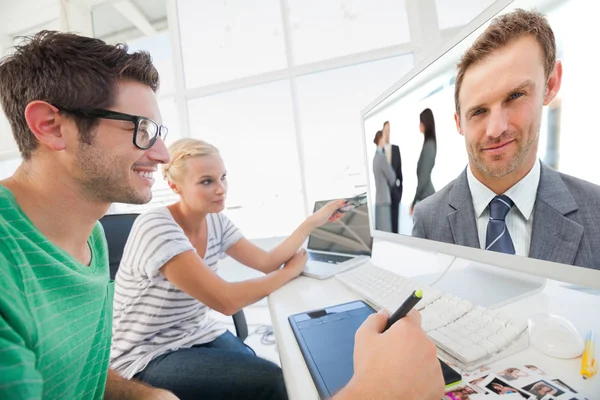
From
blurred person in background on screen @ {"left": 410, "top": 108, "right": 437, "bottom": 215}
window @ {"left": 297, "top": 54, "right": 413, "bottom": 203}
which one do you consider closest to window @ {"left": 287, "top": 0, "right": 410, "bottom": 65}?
window @ {"left": 297, "top": 54, "right": 413, "bottom": 203}

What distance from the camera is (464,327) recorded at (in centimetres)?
50

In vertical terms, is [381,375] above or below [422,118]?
below

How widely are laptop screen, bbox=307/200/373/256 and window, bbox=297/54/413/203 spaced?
114cm

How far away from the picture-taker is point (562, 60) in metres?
0.41

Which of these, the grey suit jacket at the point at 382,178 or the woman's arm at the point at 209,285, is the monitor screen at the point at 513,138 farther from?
the woman's arm at the point at 209,285

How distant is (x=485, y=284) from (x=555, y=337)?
27 cm

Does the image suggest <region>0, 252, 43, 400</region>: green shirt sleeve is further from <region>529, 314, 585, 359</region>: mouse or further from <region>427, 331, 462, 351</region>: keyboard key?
<region>529, 314, 585, 359</region>: mouse

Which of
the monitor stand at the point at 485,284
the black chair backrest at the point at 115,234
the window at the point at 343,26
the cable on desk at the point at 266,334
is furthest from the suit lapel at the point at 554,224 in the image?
the window at the point at 343,26

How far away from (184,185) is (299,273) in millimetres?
622

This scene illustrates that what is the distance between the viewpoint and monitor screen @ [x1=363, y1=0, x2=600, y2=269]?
1.33 feet

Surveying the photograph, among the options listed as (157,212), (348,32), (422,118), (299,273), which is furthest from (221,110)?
(422,118)

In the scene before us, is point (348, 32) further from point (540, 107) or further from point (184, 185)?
point (540, 107)

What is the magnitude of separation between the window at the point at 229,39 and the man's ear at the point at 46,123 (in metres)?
2.30

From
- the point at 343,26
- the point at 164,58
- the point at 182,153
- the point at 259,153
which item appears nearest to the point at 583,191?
the point at 182,153
